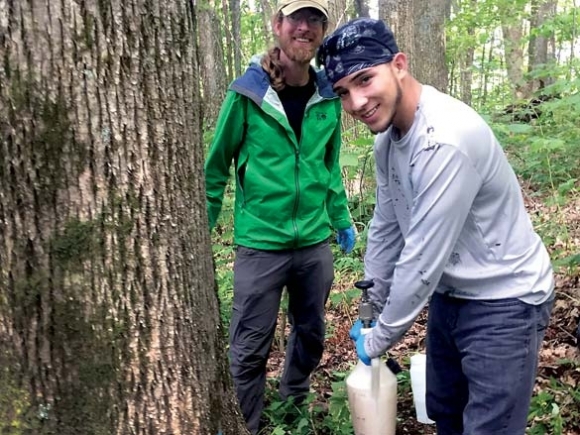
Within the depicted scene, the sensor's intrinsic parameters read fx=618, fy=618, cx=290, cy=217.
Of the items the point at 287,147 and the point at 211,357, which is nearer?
the point at 211,357

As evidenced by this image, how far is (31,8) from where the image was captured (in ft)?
5.55

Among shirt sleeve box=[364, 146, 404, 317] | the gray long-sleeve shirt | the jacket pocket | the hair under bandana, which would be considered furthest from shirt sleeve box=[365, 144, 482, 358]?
the jacket pocket

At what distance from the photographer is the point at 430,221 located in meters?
1.99

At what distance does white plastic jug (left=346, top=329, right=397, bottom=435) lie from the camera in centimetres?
250

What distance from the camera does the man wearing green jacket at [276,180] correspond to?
3115 millimetres

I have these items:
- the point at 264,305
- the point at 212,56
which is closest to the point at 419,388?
the point at 264,305

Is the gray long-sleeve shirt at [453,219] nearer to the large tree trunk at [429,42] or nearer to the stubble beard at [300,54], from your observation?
the stubble beard at [300,54]

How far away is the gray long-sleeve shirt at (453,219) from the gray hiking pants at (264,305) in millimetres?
1012

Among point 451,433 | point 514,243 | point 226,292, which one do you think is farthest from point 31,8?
point 226,292

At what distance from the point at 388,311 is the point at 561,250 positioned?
11.1ft

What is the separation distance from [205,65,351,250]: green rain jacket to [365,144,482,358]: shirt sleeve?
45.6 inches

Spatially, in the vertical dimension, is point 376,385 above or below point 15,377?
below

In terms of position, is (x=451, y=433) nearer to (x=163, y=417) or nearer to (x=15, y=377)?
(x=163, y=417)

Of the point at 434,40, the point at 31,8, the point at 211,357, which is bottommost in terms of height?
the point at 211,357
